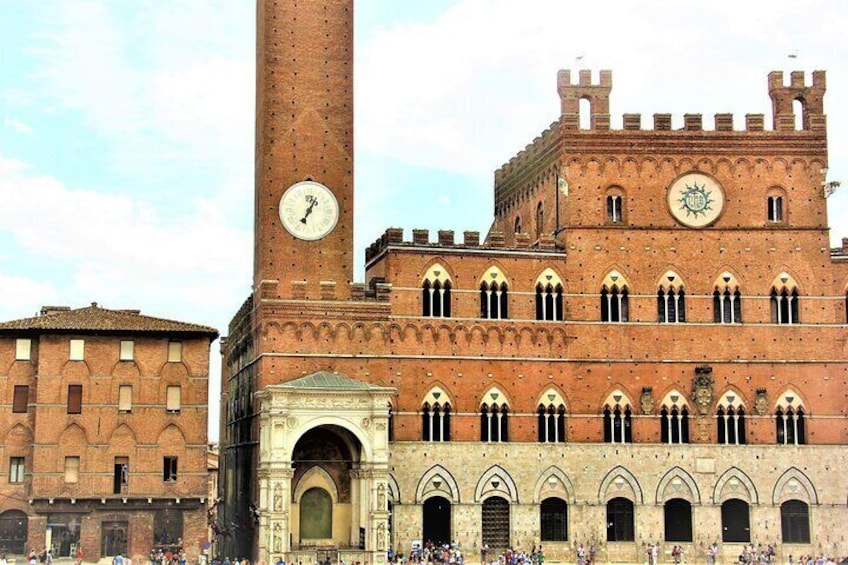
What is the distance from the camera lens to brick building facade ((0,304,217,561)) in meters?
52.0

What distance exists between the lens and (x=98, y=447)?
174 ft

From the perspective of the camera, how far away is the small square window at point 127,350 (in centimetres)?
5406

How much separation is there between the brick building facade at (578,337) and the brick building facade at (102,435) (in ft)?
10.4

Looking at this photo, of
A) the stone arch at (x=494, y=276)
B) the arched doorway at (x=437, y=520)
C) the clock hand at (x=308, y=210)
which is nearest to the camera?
the arched doorway at (x=437, y=520)

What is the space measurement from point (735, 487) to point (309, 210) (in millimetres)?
22581

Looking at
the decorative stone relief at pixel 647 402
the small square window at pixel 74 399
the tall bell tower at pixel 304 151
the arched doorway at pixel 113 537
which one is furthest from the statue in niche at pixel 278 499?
the decorative stone relief at pixel 647 402

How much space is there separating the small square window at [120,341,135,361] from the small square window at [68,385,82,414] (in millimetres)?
2271

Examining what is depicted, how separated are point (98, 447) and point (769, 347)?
30068mm

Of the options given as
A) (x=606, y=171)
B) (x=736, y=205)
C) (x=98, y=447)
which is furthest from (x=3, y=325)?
(x=736, y=205)

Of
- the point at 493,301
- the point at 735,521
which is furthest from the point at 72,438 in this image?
the point at 735,521

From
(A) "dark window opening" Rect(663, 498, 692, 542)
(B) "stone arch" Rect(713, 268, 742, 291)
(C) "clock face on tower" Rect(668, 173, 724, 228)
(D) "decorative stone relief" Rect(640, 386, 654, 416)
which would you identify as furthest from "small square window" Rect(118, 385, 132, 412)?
(B) "stone arch" Rect(713, 268, 742, 291)

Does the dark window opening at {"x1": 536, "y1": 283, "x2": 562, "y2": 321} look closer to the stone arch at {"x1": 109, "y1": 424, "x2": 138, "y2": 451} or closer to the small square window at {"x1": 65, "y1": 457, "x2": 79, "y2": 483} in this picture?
the stone arch at {"x1": 109, "y1": 424, "x2": 138, "y2": 451}

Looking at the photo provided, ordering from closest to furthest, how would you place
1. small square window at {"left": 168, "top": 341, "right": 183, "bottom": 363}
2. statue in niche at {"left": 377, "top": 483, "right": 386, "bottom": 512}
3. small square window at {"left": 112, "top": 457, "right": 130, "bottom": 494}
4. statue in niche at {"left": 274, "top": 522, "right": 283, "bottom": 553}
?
1. statue in niche at {"left": 274, "top": 522, "right": 283, "bottom": 553}
2. statue in niche at {"left": 377, "top": 483, "right": 386, "bottom": 512}
3. small square window at {"left": 112, "top": 457, "right": 130, "bottom": 494}
4. small square window at {"left": 168, "top": 341, "right": 183, "bottom": 363}

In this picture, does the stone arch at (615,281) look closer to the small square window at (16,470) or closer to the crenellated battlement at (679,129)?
the crenellated battlement at (679,129)
